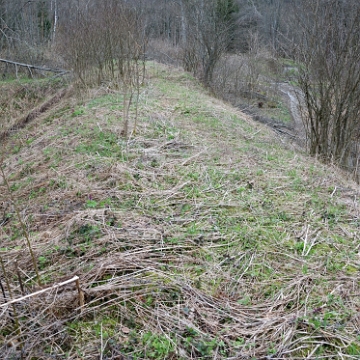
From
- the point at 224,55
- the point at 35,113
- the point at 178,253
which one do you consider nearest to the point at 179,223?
the point at 178,253

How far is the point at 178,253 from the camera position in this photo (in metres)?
3.23

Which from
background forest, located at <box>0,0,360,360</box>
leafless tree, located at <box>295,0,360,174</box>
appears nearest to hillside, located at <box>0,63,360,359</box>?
background forest, located at <box>0,0,360,360</box>

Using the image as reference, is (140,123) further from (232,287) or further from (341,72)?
(232,287)

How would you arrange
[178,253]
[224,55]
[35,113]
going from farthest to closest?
[224,55] < [35,113] < [178,253]

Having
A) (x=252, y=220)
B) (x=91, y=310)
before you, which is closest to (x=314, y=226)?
(x=252, y=220)

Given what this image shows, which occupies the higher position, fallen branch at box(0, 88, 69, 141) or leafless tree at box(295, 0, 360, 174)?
leafless tree at box(295, 0, 360, 174)

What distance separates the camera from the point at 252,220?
3.72 m

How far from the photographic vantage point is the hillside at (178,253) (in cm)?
245

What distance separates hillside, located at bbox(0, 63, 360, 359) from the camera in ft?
8.05

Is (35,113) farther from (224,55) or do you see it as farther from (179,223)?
(224,55)

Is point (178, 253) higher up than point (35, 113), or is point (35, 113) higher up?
point (178, 253)

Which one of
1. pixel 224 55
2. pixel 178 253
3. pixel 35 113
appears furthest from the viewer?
pixel 224 55

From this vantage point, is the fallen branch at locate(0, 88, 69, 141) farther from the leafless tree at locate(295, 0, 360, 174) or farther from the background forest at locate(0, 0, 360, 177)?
the leafless tree at locate(295, 0, 360, 174)

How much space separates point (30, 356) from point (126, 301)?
2.24 ft
